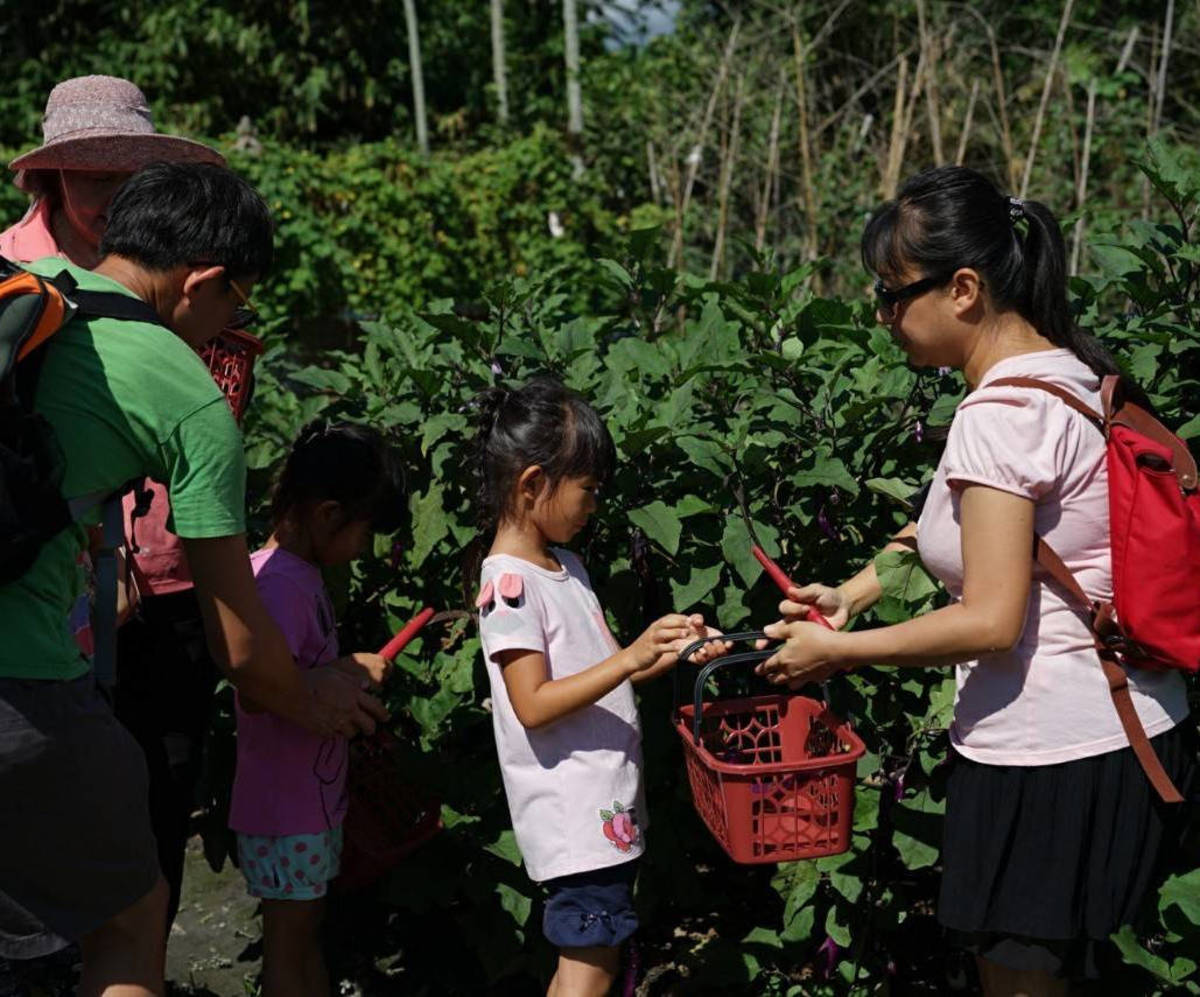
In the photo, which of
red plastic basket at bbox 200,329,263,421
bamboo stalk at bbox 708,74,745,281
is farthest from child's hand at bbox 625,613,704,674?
bamboo stalk at bbox 708,74,745,281

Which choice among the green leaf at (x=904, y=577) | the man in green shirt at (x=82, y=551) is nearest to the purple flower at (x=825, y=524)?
the green leaf at (x=904, y=577)

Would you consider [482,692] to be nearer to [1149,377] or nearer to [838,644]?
[838,644]

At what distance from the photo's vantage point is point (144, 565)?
2768 mm

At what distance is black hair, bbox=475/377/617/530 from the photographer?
2645mm

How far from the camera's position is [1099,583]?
216 cm

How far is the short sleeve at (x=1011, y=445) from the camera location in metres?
2.08

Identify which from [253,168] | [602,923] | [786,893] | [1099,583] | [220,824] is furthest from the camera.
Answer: [253,168]

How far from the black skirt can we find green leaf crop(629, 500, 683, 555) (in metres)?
0.73

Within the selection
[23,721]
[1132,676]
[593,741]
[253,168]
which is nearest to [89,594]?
[23,721]

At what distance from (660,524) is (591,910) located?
2.37ft

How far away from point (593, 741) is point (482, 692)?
0.61 metres

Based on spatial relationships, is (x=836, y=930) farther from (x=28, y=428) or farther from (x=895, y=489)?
(x=28, y=428)

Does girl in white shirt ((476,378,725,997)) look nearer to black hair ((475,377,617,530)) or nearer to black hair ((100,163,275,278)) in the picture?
black hair ((475,377,617,530))

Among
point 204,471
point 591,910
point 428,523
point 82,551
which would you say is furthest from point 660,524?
point 82,551
